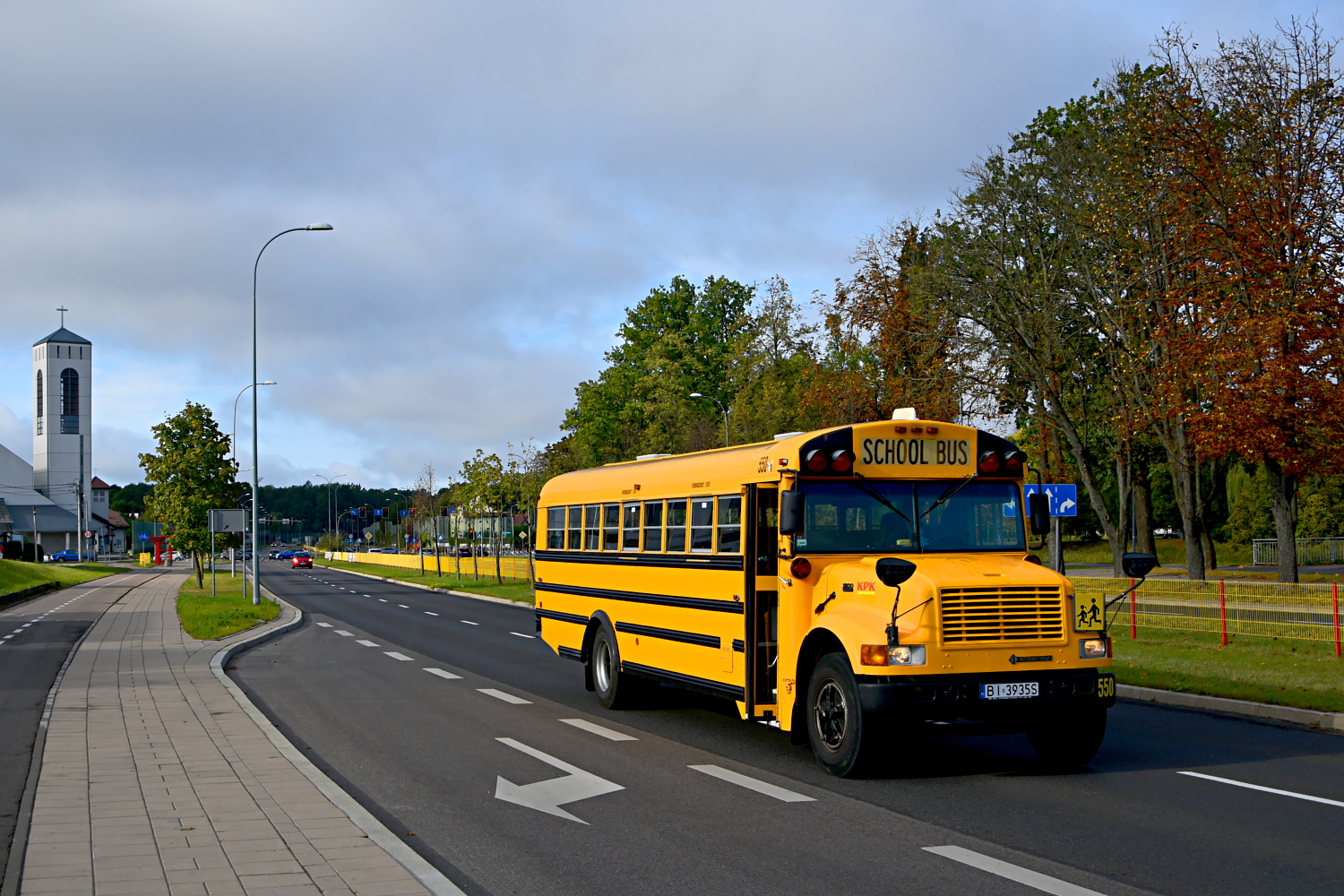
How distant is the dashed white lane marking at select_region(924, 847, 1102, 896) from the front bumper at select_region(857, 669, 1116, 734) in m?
1.70

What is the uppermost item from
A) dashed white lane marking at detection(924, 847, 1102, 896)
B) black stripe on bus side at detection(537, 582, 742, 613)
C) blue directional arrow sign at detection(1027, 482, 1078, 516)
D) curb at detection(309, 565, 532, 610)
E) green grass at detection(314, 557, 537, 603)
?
blue directional arrow sign at detection(1027, 482, 1078, 516)

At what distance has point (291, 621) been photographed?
93.8 ft

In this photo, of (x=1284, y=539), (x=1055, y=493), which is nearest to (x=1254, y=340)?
(x=1284, y=539)

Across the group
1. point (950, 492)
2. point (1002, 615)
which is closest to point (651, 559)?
point (950, 492)

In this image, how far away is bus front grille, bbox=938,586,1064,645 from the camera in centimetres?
881

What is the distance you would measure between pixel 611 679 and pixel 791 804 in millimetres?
5364

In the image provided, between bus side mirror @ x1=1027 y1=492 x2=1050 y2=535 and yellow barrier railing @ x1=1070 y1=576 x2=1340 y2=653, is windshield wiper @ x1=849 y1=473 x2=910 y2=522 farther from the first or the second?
yellow barrier railing @ x1=1070 y1=576 x2=1340 y2=653

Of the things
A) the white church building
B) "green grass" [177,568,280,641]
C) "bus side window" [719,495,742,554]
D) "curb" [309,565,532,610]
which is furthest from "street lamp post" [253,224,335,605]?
the white church building

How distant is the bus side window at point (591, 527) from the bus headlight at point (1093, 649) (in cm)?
640

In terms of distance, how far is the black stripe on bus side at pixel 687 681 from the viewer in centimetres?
1061

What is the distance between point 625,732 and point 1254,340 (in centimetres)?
2173

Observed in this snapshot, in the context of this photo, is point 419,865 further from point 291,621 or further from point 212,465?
point 212,465

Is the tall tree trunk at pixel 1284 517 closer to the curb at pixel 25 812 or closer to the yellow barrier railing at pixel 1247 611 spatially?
the yellow barrier railing at pixel 1247 611

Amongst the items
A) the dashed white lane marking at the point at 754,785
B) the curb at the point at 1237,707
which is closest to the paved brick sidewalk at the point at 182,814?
the dashed white lane marking at the point at 754,785
